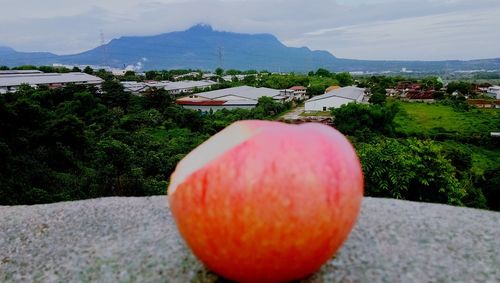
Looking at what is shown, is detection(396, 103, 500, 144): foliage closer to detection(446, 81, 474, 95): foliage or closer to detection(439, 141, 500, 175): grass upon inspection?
detection(439, 141, 500, 175): grass

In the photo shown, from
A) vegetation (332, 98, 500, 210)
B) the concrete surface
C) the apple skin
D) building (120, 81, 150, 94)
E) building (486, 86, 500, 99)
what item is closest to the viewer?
the apple skin

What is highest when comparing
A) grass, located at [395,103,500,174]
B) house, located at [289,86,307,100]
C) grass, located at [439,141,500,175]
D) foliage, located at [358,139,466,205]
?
foliage, located at [358,139,466,205]

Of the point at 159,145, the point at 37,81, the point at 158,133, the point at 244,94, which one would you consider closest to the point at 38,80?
the point at 37,81

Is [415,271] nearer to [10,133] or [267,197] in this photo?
[267,197]

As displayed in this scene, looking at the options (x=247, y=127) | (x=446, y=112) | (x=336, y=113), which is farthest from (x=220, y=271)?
(x=446, y=112)

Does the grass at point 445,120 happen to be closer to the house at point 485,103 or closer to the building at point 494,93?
the house at point 485,103

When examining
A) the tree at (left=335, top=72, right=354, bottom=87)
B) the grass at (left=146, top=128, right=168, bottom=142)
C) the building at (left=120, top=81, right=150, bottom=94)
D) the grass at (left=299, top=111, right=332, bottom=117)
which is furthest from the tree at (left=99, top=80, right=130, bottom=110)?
the tree at (left=335, top=72, right=354, bottom=87)
